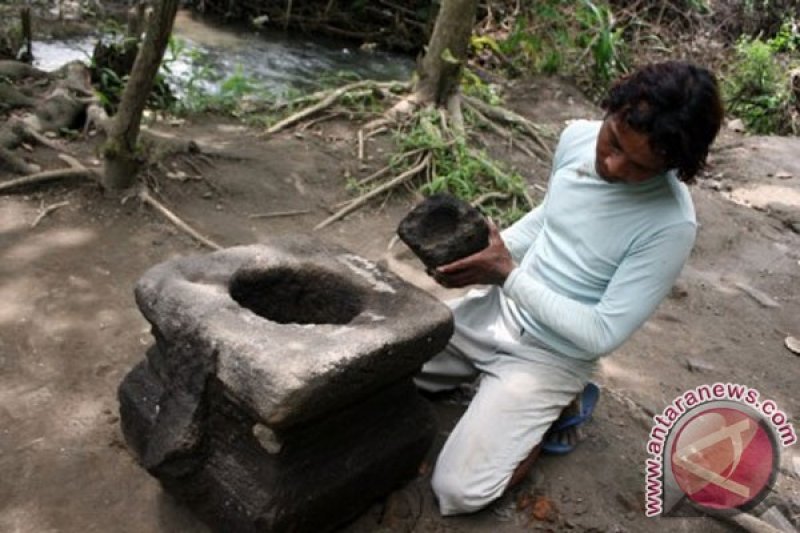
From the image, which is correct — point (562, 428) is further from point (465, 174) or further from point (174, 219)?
point (465, 174)

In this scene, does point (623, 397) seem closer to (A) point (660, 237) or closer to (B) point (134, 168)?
(A) point (660, 237)

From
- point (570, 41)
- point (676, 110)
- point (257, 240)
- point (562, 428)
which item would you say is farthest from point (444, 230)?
point (570, 41)

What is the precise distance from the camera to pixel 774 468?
238cm

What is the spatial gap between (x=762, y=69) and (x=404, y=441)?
290 inches

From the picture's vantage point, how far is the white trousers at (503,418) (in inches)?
91.2

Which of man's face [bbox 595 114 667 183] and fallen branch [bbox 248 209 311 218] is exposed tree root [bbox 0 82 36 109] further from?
man's face [bbox 595 114 667 183]

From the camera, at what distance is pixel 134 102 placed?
3756 millimetres

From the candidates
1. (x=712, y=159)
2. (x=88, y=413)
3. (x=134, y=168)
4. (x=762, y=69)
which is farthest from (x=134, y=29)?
(x=762, y=69)

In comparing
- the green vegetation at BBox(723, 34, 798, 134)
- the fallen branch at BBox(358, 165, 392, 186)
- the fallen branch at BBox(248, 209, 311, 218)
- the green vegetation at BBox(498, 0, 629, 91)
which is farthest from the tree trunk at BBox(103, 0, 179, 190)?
the green vegetation at BBox(723, 34, 798, 134)

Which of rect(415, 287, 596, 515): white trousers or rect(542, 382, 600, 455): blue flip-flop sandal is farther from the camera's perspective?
rect(542, 382, 600, 455): blue flip-flop sandal

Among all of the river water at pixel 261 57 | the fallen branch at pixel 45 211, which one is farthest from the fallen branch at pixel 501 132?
the fallen branch at pixel 45 211

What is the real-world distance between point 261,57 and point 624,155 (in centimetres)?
702

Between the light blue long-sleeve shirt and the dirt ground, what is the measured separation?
619 millimetres

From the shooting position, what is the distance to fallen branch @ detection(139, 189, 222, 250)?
3.81 metres
